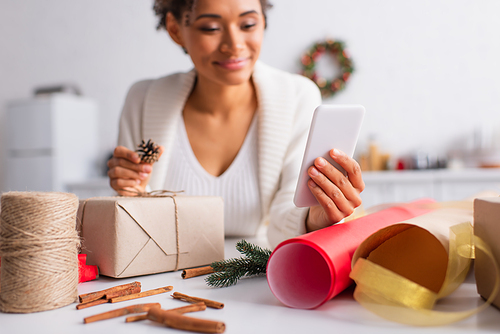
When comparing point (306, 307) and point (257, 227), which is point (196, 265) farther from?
point (257, 227)

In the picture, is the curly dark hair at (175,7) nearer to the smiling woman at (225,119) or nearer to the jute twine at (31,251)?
the smiling woman at (225,119)

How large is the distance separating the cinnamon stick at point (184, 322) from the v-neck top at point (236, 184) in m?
0.81

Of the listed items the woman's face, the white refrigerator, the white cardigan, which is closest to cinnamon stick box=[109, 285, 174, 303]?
the white cardigan

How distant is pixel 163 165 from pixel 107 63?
111 inches

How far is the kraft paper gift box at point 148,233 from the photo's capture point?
60 cm

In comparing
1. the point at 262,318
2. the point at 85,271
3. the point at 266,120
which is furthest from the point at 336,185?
the point at 266,120

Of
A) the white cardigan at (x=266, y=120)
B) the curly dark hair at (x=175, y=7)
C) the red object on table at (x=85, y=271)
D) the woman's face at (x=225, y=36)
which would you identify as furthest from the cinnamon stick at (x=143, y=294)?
the curly dark hair at (x=175, y=7)

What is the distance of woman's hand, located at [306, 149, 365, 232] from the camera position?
636 millimetres

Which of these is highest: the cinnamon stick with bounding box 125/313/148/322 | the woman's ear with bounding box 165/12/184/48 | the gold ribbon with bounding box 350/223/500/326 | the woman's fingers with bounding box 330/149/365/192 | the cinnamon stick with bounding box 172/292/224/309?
the woman's ear with bounding box 165/12/184/48

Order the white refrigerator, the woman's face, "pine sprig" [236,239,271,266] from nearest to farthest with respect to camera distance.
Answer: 1. "pine sprig" [236,239,271,266]
2. the woman's face
3. the white refrigerator

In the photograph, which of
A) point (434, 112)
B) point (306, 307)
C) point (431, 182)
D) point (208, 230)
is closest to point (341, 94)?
point (434, 112)

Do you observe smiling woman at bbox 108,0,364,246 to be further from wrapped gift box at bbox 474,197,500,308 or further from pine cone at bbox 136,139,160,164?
wrapped gift box at bbox 474,197,500,308

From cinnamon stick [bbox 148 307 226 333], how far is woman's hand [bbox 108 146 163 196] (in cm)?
53

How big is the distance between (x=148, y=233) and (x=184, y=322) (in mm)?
244
